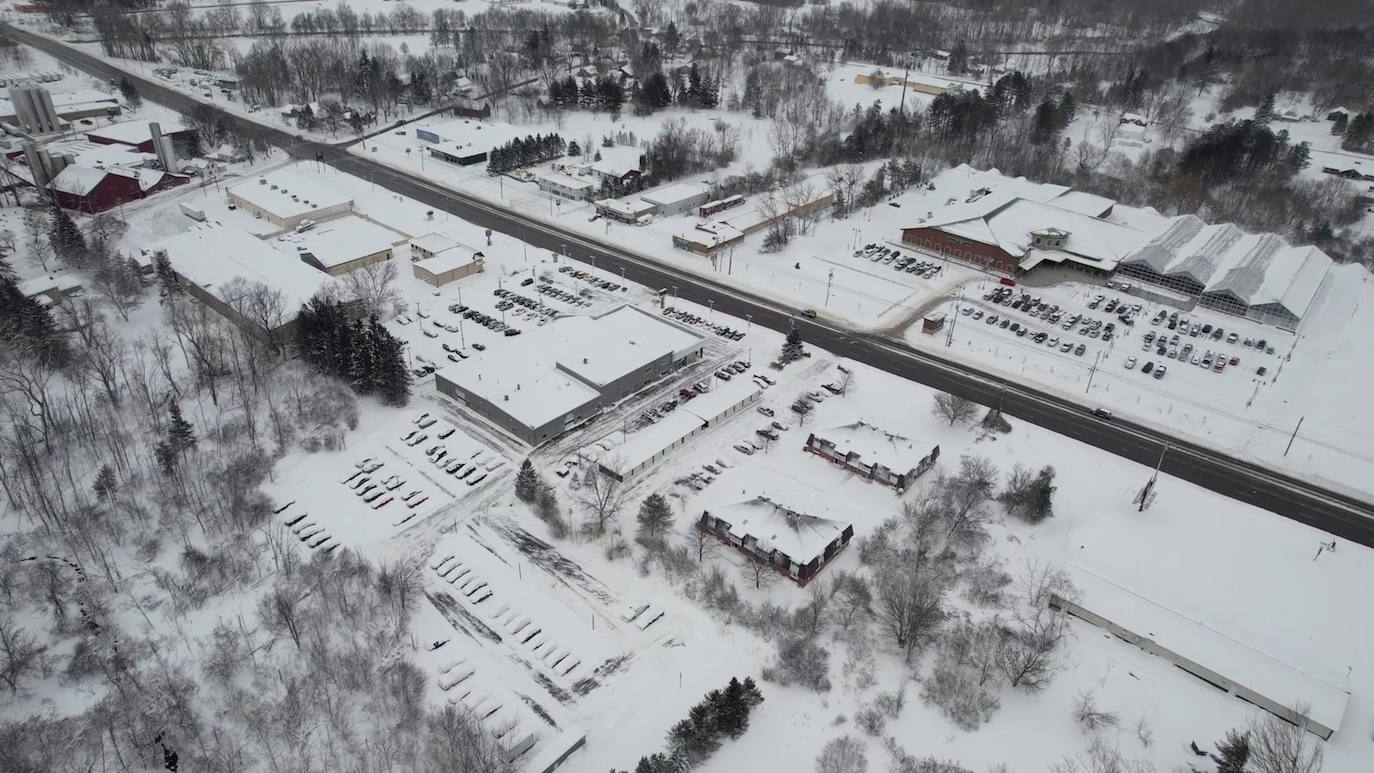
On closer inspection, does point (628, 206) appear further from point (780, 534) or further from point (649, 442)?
point (780, 534)

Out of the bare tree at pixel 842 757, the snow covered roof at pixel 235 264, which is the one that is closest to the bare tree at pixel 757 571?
the bare tree at pixel 842 757

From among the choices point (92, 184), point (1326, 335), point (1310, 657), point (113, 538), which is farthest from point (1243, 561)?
point (92, 184)

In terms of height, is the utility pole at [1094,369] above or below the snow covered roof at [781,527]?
below

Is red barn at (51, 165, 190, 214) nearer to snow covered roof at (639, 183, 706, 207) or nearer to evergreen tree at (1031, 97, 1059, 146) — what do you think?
snow covered roof at (639, 183, 706, 207)

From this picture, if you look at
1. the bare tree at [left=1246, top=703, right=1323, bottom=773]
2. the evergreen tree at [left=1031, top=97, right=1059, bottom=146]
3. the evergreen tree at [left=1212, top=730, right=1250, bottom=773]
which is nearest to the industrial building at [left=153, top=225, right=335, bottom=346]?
the evergreen tree at [left=1212, top=730, right=1250, bottom=773]

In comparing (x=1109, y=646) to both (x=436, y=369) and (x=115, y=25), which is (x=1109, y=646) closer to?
(x=436, y=369)

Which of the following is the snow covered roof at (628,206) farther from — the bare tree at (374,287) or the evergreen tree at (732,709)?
the evergreen tree at (732,709)
